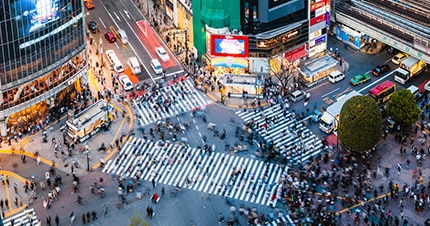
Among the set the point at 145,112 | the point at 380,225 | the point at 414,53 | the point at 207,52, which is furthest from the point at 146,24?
the point at 380,225

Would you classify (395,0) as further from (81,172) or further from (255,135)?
(81,172)

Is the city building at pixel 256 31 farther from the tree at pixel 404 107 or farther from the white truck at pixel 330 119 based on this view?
the tree at pixel 404 107

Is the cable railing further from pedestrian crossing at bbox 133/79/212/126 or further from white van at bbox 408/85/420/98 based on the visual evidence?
pedestrian crossing at bbox 133/79/212/126

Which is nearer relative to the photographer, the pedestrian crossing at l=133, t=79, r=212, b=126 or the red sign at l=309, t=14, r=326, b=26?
the pedestrian crossing at l=133, t=79, r=212, b=126

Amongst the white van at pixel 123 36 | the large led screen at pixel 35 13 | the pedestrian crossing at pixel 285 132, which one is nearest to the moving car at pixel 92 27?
the white van at pixel 123 36

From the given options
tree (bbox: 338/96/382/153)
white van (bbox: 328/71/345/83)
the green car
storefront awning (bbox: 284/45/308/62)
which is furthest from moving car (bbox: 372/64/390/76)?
tree (bbox: 338/96/382/153)

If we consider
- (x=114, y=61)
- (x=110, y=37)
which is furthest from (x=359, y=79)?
(x=110, y=37)

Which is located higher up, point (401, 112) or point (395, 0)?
point (395, 0)
